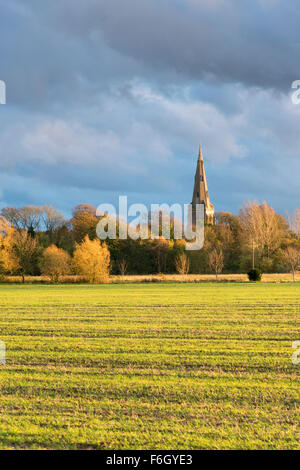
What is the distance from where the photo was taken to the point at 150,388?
248 inches

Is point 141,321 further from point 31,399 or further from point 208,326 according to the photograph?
point 31,399

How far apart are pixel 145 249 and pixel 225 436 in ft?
196

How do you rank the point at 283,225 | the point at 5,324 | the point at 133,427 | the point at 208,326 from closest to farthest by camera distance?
the point at 133,427
the point at 208,326
the point at 5,324
the point at 283,225

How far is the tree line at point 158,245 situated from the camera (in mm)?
57625

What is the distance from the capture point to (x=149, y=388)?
6305mm

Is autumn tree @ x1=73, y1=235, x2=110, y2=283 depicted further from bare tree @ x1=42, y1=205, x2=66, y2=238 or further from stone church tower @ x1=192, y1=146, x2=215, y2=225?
stone church tower @ x1=192, y1=146, x2=215, y2=225

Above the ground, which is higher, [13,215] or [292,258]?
[13,215]

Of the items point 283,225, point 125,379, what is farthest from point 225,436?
point 283,225

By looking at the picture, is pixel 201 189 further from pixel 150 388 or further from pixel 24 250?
pixel 150 388

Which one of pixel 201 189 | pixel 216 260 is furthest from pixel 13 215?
pixel 201 189

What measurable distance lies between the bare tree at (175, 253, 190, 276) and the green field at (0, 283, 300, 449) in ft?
152

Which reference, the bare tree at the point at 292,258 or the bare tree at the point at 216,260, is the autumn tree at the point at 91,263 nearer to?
the bare tree at the point at 216,260

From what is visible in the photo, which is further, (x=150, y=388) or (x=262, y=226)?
(x=262, y=226)

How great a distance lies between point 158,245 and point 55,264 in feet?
59.8
